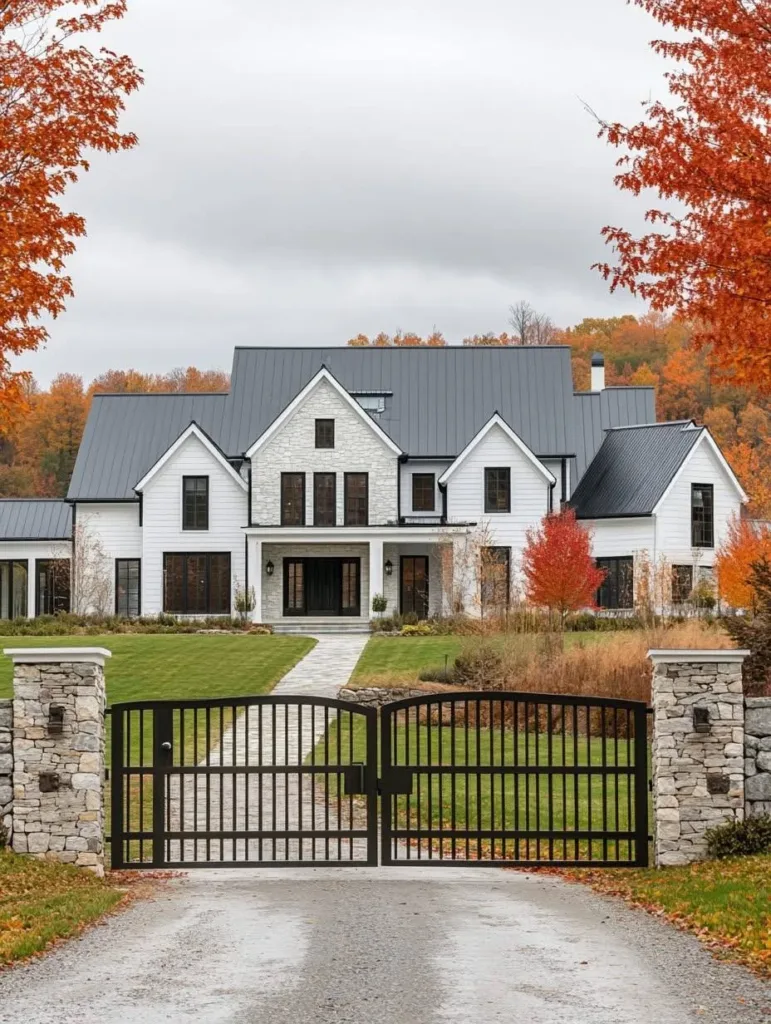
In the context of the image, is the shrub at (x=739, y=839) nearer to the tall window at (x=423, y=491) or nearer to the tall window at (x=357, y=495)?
the tall window at (x=357, y=495)

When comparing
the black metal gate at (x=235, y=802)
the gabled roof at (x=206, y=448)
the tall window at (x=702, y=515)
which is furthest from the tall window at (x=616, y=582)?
the black metal gate at (x=235, y=802)

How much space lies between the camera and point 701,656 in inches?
475

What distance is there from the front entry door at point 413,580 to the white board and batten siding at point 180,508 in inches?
197

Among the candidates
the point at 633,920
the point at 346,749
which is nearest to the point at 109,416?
the point at 346,749

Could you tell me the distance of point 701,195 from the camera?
15.1 metres

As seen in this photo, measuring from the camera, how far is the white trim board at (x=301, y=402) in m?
43.7

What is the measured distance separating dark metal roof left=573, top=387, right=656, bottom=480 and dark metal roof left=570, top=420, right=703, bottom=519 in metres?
0.59

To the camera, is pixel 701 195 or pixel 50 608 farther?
pixel 50 608

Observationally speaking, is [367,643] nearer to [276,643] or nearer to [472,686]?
[276,643]

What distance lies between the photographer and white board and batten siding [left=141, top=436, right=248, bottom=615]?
44531 millimetres

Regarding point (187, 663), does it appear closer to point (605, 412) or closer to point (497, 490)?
point (497, 490)

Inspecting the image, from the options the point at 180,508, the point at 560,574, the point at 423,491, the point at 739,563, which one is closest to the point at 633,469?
the point at 423,491

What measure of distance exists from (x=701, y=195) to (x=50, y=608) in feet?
117

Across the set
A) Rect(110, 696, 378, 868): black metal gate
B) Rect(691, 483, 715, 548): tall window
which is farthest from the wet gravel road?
Rect(691, 483, 715, 548): tall window
